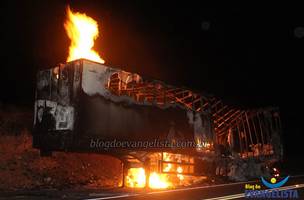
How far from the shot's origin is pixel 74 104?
12.1 m

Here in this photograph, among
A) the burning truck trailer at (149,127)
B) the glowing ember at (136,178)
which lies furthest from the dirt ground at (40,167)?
the burning truck trailer at (149,127)

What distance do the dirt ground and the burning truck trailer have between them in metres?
1.52

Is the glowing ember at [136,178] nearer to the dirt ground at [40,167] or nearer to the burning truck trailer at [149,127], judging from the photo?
the burning truck trailer at [149,127]

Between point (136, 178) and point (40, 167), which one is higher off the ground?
point (40, 167)

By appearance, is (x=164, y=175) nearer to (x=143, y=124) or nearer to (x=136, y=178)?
(x=136, y=178)


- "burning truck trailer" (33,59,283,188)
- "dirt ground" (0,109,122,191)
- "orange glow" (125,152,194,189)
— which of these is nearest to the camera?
"burning truck trailer" (33,59,283,188)

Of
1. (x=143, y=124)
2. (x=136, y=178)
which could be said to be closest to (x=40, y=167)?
(x=136, y=178)

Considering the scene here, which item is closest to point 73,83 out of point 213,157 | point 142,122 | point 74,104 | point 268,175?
point 74,104

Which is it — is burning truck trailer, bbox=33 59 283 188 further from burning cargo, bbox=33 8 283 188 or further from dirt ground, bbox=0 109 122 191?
dirt ground, bbox=0 109 122 191

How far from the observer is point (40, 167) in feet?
49.1

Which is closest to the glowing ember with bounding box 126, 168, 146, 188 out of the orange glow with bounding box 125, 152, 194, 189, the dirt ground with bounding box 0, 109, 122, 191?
the orange glow with bounding box 125, 152, 194, 189

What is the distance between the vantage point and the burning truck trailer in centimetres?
1236

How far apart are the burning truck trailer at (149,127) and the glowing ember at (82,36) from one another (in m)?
1.63

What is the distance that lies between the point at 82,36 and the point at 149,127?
4258 mm
